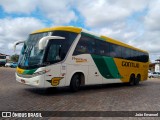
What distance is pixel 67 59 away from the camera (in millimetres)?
11656

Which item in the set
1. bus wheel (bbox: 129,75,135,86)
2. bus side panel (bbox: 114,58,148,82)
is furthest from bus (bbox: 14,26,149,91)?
bus wheel (bbox: 129,75,135,86)

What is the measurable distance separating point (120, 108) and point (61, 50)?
14.0 feet

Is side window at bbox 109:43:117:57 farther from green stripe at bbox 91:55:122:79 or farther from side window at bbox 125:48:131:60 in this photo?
side window at bbox 125:48:131:60

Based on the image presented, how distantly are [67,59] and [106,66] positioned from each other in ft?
14.3

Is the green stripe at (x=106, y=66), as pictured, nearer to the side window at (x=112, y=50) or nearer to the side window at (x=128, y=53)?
the side window at (x=112, y=50)

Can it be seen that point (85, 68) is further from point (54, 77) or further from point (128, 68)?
point (128, 68)

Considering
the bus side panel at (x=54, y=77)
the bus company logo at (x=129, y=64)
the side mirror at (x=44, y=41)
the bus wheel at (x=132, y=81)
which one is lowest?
the bus wheel at (x=132, y=81)

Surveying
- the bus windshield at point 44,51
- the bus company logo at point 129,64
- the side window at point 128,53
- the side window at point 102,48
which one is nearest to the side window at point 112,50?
the side window at point 102,48

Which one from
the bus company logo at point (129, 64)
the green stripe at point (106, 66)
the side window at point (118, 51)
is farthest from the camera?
the bus company logo at point (129, 64)

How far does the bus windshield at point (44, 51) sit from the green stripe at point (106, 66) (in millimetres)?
2819

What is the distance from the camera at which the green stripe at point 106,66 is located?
47.0 ft

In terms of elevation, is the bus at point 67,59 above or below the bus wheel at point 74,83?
above

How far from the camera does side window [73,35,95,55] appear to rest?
12444 mm

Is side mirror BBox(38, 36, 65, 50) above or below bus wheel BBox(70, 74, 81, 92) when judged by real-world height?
above
